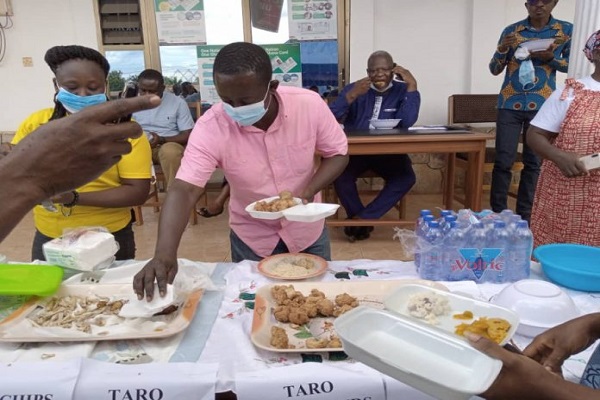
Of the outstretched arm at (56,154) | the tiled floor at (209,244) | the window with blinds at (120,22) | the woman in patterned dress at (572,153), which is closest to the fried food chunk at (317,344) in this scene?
the outstretched arm at (56,154)

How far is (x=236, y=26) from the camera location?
5.09 m

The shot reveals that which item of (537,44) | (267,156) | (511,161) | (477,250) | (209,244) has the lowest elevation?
(209,244)

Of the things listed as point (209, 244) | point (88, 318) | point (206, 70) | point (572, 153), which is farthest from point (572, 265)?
point (206, 70)

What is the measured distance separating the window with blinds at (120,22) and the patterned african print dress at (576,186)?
4.54m

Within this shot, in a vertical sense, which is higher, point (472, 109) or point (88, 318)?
point (472, 109)

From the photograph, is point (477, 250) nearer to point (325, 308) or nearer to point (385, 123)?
point (325, 308)

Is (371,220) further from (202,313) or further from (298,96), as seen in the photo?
(202,313)

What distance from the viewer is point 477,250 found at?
143cm

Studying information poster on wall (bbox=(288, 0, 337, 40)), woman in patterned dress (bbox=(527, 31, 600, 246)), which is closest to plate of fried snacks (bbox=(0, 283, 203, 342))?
woman in patterned dress (bbox=(527, 31, 600, 246))

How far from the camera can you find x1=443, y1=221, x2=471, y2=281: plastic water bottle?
57.1 inches

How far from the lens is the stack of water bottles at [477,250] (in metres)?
1.44

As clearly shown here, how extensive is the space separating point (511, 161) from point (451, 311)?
3.03 metres

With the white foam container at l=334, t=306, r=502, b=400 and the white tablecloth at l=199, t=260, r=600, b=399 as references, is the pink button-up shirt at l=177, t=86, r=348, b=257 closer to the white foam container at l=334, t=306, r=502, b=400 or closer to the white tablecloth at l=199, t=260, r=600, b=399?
the white tablecloth at l=199, t=260, r=600, b=399

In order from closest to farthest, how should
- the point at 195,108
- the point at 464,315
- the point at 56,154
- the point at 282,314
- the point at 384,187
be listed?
1. the point at 56,154
2. the point at 464,315
3. the point at 282,314
4. the point at 384,187
5. the point at 195,108
